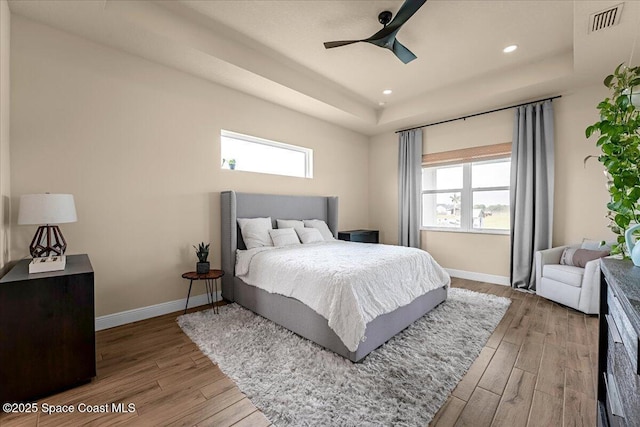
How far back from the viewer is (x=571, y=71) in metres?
3.19

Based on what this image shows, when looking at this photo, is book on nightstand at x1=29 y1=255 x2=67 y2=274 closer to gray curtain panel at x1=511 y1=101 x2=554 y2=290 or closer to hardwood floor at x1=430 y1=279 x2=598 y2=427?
hardwood floor at x1=430 y1=279 x2=598 y2=427

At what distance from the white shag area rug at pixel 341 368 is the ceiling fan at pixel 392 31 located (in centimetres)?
269

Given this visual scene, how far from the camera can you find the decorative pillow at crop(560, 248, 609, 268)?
318 centimetres

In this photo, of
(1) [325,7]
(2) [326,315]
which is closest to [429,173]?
(1) [325,7]

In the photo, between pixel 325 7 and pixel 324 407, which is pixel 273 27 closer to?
pixel 325 7

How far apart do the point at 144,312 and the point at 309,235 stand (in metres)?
2.11

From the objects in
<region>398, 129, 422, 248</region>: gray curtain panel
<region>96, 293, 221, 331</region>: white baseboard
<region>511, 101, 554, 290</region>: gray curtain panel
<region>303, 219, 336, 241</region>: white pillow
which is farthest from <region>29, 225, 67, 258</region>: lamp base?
<region>511, 101, 554, 290</region>: gray curtain panel

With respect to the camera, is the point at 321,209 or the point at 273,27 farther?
the point at 321,209

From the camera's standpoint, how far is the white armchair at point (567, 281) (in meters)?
2.94

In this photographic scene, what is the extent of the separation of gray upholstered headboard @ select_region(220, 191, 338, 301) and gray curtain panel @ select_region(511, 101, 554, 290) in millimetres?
2713

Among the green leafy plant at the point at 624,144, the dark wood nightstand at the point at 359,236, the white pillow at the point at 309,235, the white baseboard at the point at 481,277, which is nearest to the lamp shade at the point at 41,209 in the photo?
the white pillow at the point at 309,235

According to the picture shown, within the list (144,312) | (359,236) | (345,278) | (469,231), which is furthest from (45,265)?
(469,231)

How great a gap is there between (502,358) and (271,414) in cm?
182

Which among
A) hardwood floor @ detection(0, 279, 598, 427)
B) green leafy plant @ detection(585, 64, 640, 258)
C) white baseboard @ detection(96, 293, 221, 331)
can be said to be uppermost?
green leafy plant @ detection(585, 64, 640, 258)
